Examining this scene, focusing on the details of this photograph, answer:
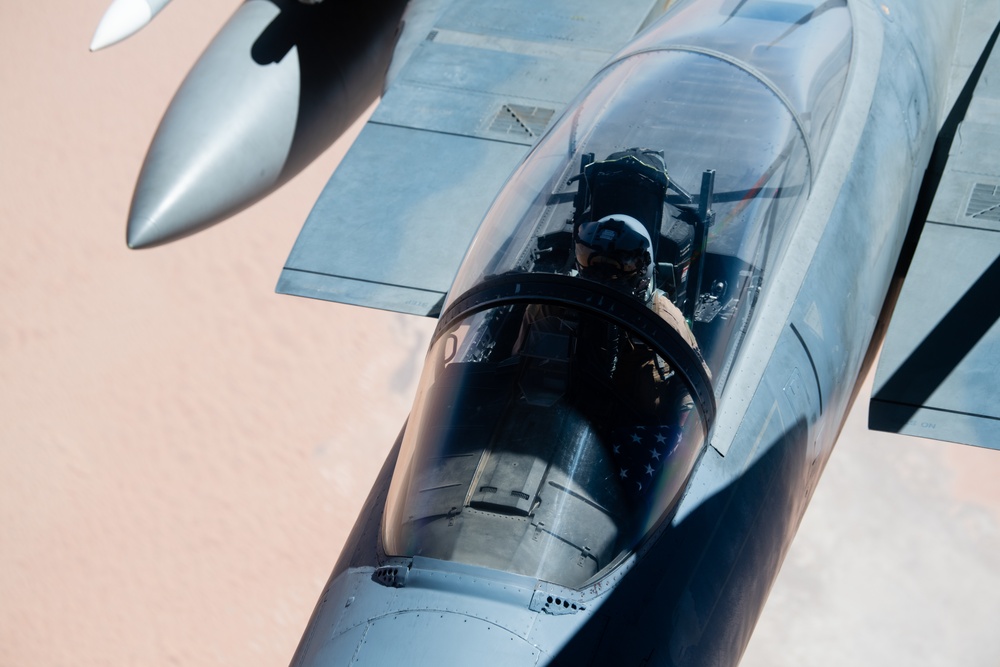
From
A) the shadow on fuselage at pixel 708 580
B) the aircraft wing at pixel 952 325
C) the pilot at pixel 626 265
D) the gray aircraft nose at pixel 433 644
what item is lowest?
the gray aircraft nose at pixel 433 644

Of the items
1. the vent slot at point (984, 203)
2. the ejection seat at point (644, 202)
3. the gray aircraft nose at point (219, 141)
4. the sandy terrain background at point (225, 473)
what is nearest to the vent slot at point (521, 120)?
the gray aircraft nose at point (219, 141)

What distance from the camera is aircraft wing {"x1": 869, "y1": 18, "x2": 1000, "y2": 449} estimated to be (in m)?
4.09

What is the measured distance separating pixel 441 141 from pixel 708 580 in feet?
10.1

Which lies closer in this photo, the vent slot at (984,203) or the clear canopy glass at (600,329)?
the clear canopy glass at (600,329)

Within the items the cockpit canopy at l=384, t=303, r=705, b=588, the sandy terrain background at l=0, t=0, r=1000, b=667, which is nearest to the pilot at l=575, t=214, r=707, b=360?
the cockpit canopy at l=384, t=303, r=705, b=588

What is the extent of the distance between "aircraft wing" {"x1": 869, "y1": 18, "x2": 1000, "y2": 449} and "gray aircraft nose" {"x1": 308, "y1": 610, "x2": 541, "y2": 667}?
2381 millimetres

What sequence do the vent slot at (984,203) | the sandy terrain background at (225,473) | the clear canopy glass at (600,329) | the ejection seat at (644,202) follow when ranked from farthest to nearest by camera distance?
the sandy terrain background at (225,473) → the vent slot at (984,203) → the ejection seat at (644,202) → the clear canopy glass at (600,329)

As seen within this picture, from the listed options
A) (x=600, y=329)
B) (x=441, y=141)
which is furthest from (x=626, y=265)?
(x=441, y=141)

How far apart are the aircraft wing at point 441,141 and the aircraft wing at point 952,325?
6.42ft

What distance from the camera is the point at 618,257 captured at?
296cm

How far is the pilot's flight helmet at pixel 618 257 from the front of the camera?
9.69ft

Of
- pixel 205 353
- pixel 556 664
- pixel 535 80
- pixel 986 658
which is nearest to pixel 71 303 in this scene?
pixel 205 353

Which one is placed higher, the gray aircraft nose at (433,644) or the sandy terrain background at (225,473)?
the sandy terrain background at (225,473)

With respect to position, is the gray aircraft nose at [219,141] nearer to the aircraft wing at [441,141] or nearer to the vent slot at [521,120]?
the aircraft wing at [441,141]
